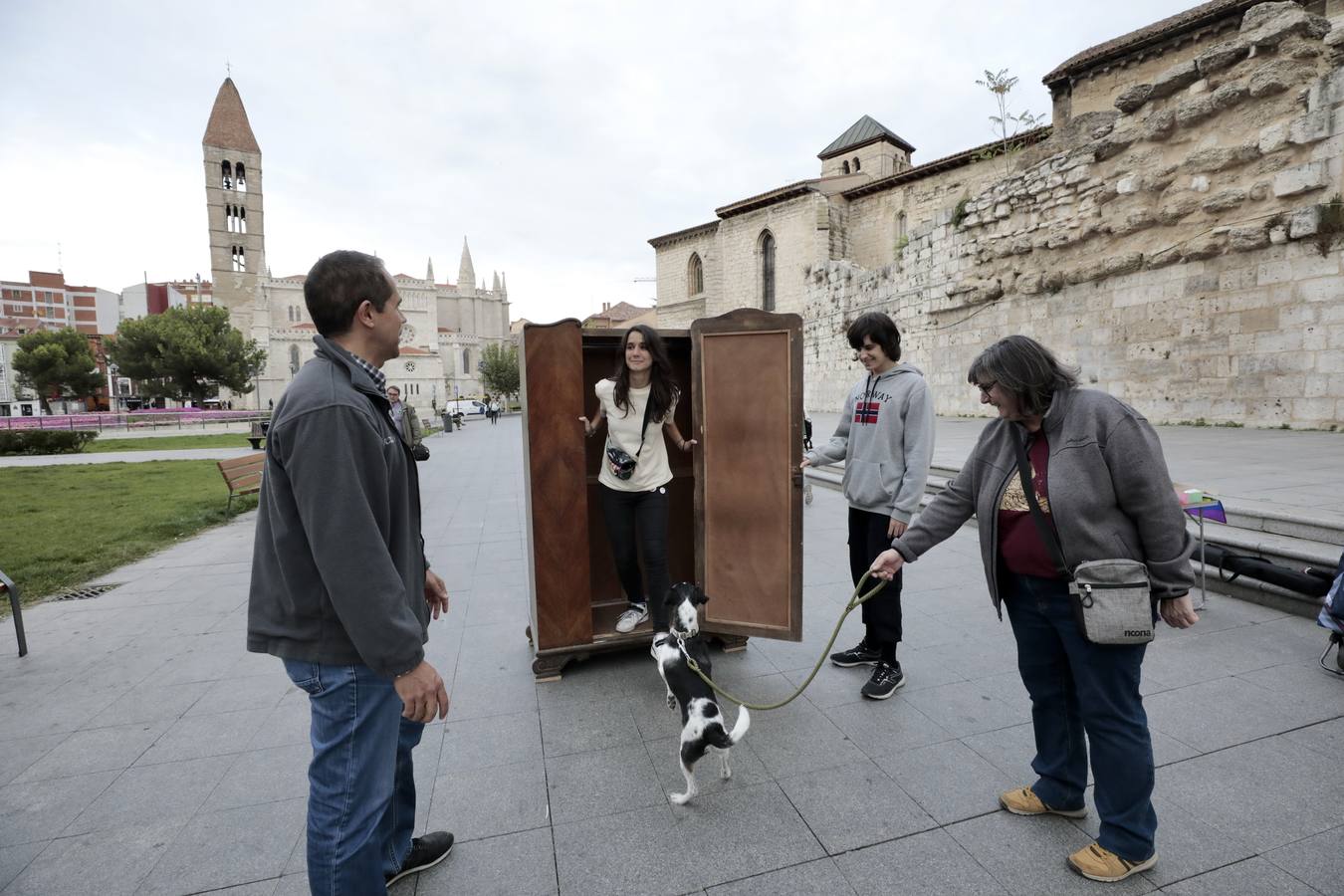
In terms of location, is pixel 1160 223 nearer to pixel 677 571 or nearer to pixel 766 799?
pixel 677 571

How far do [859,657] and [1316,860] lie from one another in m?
1.93

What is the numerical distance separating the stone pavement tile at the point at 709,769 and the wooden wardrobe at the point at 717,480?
0.86m

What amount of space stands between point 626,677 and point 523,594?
187 cm

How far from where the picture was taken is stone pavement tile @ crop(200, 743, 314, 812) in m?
2.51

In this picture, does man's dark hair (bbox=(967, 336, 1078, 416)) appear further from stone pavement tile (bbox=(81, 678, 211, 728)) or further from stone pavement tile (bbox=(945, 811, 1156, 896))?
stone pavement tile (bbox=(81, 678, 211, 728))

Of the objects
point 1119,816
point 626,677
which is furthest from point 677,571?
point 1119,816

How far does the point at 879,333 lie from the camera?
3.26m

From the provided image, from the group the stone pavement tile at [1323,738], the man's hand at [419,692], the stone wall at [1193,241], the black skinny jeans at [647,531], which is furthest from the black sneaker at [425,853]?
the stone wall at [1193,241]

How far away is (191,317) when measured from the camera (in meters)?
49.9

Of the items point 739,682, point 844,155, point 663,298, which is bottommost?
point 739,682

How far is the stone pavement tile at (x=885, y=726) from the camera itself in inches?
110

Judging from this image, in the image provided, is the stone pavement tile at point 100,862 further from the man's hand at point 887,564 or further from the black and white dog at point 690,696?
the man's hand at point 887,564

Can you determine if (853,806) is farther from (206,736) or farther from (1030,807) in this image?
(206,736)

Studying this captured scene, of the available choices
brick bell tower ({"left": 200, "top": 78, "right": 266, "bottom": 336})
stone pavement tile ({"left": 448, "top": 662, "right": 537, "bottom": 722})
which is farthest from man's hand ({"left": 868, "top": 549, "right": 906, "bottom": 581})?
brick bell tower ({"left": 200, "top": 78, "right": 266, "bottom": 336})
